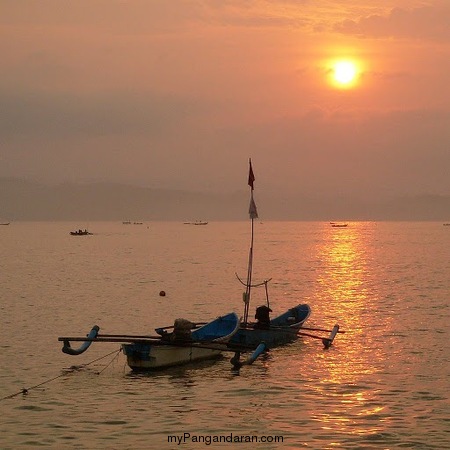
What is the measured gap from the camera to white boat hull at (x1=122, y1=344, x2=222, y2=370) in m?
28.7

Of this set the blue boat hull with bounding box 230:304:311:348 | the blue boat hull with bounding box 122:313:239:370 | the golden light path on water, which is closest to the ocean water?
the golden light path on water

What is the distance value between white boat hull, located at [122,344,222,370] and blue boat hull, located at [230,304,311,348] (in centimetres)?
192

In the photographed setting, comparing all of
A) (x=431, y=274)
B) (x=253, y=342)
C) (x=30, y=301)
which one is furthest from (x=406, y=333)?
(x=431, y=274)

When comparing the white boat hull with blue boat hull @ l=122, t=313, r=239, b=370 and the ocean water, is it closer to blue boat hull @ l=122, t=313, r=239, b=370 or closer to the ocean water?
blue boat hull @ l=122, t=313, r=239, b=370

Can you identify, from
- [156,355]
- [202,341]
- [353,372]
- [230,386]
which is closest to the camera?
[230,386]

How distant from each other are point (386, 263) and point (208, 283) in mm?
44043

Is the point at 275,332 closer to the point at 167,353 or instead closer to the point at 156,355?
the point at 167,353

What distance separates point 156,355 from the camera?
2906 cm

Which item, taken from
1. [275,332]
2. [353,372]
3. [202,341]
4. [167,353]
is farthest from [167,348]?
[275,332]

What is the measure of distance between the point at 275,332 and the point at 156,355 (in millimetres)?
8027

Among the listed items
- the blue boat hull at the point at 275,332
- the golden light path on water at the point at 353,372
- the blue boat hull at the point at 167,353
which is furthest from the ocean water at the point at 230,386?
the blue boat hull at the point at 275,332

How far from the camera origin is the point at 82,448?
794 inches

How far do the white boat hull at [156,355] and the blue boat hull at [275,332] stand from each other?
6.29 feet

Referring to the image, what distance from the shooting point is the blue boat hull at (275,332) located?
110 ft
